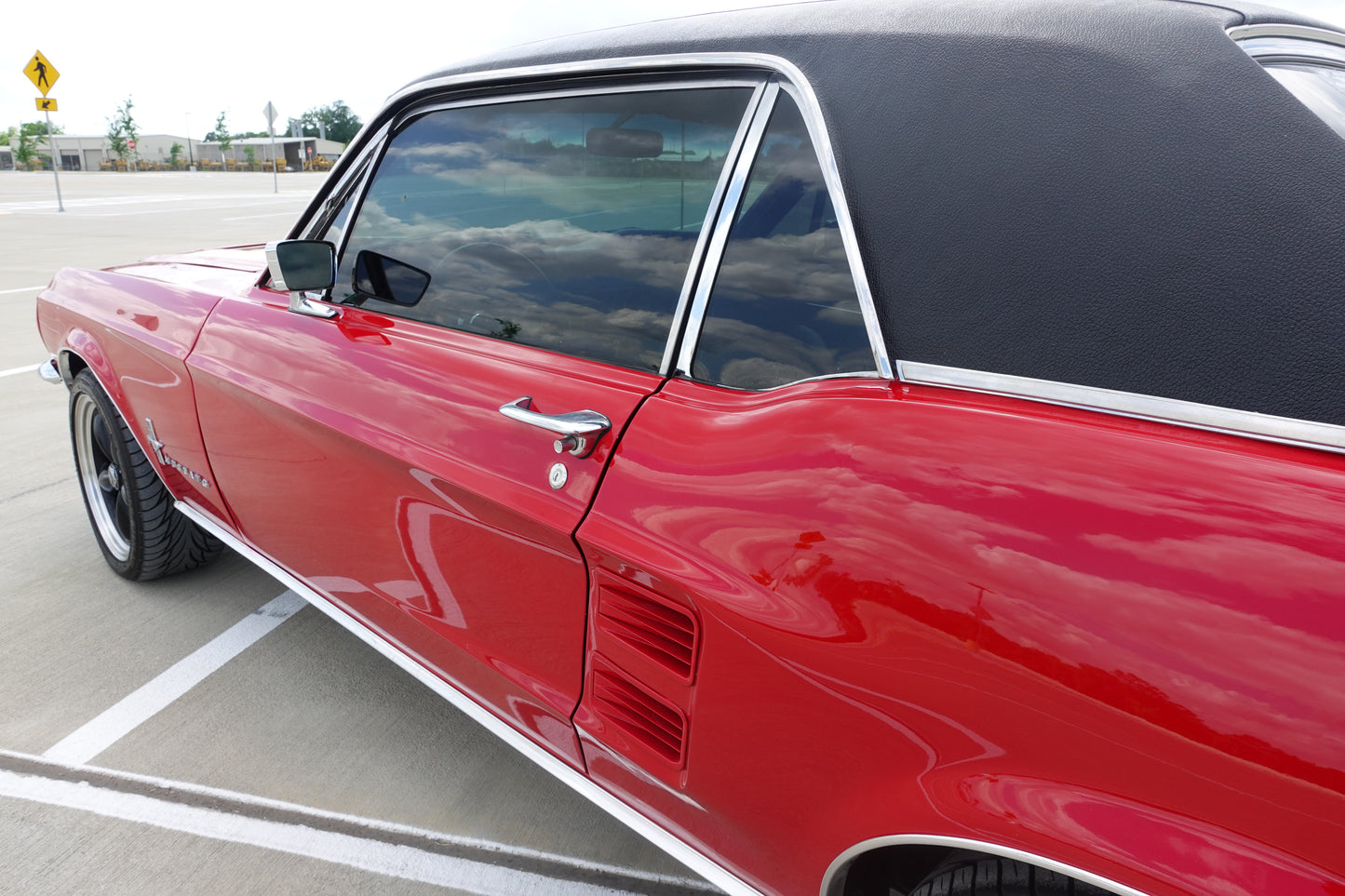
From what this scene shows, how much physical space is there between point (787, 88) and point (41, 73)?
23779 mm

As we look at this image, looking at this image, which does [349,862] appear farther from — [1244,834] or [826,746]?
[1244,834]

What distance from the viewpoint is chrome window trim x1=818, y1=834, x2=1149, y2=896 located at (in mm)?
933

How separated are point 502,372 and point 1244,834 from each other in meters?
1.31

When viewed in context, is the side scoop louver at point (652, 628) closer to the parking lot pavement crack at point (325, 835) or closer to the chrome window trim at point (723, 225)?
the chrome window trim at point (723, 225)

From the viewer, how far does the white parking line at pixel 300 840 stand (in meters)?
2.01

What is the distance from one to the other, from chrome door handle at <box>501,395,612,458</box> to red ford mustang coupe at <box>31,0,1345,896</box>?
1 centimetres

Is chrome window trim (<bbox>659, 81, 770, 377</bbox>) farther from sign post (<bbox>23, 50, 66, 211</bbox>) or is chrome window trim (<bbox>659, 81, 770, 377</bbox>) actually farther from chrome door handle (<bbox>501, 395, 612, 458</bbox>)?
sign post (<bbox>23, 50, 66, 211</bbox>)

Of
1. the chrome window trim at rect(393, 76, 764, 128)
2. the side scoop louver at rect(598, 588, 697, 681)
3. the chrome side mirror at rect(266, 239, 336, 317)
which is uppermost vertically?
the chrome window trim at rect(393, 76, 764, 128)

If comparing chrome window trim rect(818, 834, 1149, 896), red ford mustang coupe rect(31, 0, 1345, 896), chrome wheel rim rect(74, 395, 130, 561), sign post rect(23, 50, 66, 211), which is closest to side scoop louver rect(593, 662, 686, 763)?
red ford mustang coupe rect(31, 0, 1345, 896)

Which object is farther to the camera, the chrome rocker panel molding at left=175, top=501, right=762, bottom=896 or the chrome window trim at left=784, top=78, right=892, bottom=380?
the chrome rocker panel molding at left=175, top=501, right=762, bottom=896

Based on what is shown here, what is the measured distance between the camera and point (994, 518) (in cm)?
103

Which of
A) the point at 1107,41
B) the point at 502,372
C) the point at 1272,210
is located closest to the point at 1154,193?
the point at 1272,210

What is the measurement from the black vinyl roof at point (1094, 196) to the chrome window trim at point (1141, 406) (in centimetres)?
1

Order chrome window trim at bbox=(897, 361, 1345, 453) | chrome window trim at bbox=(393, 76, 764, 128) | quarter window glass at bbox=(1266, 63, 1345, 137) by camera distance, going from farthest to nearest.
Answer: chrome window trim at bbox=(393, 76, 764, 128)
quarter window glass at bbox=(1266, 63, 1345, 137)
chrome window trim at bbox=(897, 361, 1345, 453)
